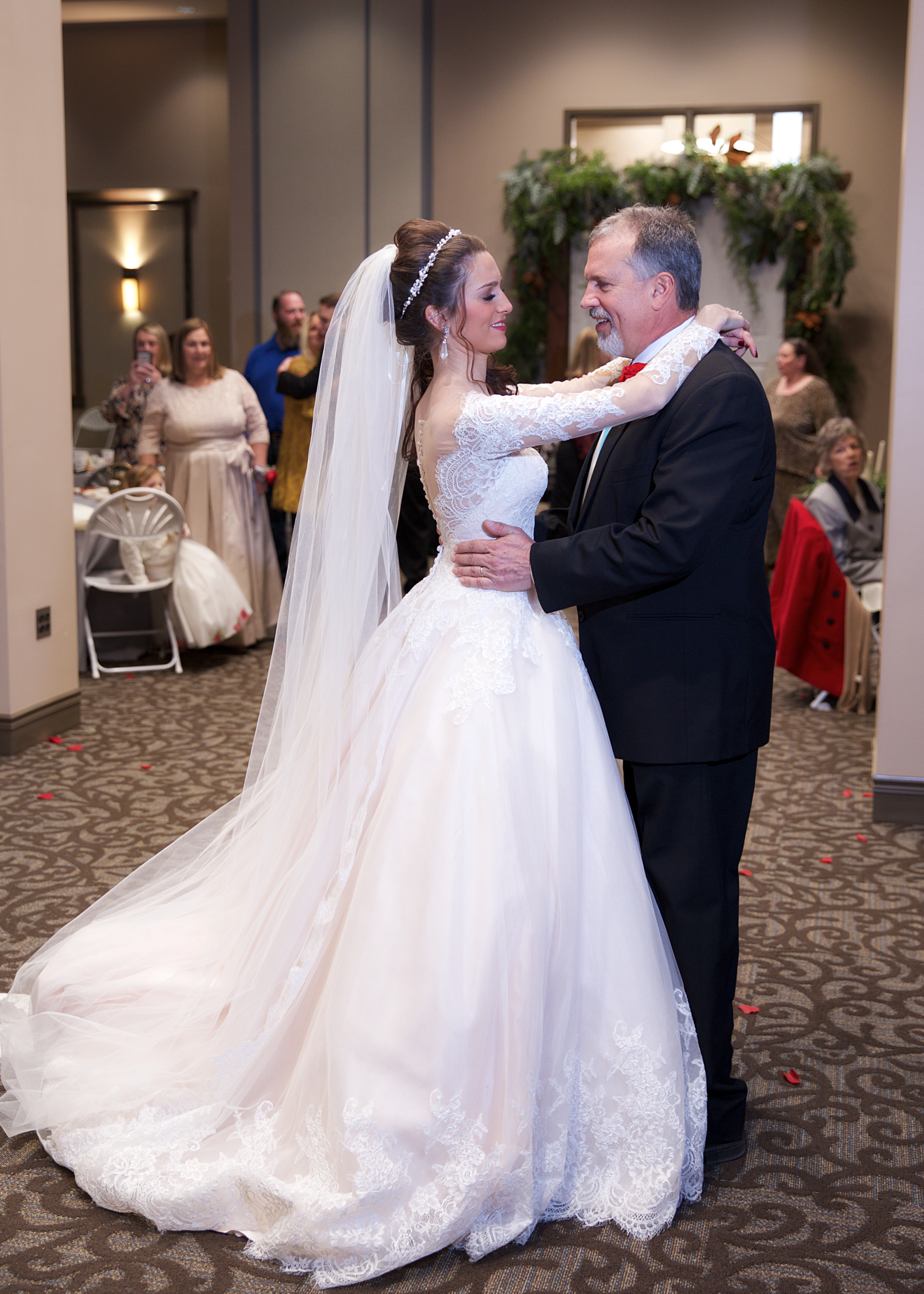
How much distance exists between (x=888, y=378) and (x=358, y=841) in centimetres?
824

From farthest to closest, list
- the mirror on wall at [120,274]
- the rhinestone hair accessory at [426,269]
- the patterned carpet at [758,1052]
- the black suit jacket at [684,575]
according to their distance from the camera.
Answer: the mirror on wall at [120,274], the rhinestone hair accessory at [426,269], the black suit jacket at [684,575], the patterned carpet at [758,1052]

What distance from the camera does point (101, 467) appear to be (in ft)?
24.3

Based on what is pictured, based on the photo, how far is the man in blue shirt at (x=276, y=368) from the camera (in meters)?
7.47

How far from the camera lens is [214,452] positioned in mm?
6941

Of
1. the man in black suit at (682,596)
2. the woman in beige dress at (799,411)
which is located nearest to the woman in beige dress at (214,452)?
the woman in beige dress at (799,411)

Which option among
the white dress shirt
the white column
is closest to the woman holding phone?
the white column

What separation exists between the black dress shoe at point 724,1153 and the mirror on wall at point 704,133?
8.35 meters

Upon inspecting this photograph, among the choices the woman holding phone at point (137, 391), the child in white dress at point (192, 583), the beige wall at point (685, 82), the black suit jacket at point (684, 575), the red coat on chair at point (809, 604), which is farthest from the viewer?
the beige wall at point (685, 82)

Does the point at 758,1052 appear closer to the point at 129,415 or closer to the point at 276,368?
the point at 129,415

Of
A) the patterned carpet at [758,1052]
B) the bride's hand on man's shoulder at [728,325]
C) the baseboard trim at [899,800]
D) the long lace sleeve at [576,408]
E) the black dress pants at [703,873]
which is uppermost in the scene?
the bride's hand on man's shoulder at [728,325]

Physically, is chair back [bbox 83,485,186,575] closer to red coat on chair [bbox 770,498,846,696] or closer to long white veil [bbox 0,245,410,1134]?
red coat on chair [bbox 770,498,846,696]

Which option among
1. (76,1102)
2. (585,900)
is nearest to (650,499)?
(585,900)

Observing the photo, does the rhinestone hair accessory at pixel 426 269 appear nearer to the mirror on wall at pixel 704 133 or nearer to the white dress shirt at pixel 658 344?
the white dress shirt at pixel 658 344

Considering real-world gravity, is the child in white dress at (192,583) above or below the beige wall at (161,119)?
below
